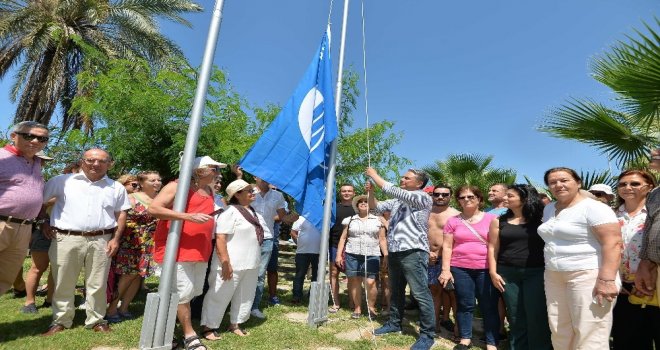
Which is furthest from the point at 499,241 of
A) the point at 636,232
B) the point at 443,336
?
the point at 443,336

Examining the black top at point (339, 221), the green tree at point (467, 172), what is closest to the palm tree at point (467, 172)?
the green tree at point (467, 172)

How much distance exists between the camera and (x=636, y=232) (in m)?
3.24

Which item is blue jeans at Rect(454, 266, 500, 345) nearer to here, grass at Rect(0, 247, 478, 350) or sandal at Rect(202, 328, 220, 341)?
grass at Rect(0, 247, 478, 350)

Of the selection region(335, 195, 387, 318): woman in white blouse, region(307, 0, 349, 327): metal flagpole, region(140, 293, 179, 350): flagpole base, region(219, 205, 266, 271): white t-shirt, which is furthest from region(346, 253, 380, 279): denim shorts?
region(140, 293, 179, 350): flagpole base

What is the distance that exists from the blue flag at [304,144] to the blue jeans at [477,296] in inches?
65.2

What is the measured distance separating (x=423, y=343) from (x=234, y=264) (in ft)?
6.76

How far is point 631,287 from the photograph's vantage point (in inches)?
126

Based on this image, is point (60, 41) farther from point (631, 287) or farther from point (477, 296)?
point (631, 287)

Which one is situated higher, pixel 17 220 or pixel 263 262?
pixel 17 220

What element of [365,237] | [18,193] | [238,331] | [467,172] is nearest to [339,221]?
[365,237]

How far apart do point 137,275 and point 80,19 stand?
13820 mm

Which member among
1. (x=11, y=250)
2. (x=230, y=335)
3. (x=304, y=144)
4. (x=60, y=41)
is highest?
(x=60, y=41)

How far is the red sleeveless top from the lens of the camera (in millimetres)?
3600

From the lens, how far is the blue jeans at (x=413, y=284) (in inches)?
162
